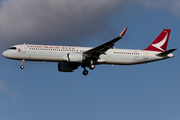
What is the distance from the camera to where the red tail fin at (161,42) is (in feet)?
205

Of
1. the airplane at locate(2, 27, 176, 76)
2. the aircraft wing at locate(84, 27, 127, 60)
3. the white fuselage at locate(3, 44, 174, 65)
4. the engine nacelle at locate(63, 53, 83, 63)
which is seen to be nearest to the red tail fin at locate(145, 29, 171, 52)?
the airplane at locate(2, 27, 176, 76)

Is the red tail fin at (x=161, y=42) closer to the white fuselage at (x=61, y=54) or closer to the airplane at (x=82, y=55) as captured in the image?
the airplane at (x=82, y=55)

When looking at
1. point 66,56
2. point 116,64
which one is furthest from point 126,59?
point 66,56

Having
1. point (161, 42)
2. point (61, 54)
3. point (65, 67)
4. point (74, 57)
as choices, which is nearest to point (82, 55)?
point (74, 57)

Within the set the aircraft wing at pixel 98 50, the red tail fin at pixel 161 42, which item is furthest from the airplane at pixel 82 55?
the red tail fin at pixel 161 42

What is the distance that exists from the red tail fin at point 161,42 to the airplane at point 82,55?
933mm

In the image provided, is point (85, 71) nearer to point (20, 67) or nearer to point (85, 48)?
point (85, 48)

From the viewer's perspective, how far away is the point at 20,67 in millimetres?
54438

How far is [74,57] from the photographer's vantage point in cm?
5431

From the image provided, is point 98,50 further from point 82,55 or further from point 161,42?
point 161,42

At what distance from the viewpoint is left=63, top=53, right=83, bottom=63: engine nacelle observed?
5416 centimetres

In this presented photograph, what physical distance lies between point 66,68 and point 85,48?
5.49m

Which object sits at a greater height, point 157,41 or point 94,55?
point 157,41

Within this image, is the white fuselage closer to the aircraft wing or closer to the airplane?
the airplane
